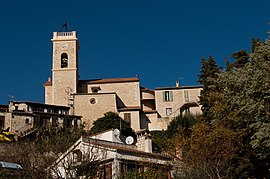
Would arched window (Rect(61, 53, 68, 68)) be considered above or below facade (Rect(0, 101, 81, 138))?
above

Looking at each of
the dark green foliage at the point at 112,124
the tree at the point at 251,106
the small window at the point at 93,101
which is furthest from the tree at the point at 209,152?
the small window at the point at 93,101

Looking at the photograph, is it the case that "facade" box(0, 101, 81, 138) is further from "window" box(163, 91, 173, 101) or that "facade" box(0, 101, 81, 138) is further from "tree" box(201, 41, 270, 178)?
"tree" box(201, 41, 270, 178)

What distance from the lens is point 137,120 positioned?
206 ft

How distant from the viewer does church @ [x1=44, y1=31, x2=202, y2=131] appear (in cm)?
6406

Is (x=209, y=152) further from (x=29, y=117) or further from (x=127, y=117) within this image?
(x=127, y=117)

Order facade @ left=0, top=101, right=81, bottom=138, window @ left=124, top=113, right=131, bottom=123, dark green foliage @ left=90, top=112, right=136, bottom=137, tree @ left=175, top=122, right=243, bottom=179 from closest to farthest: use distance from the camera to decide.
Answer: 1. tree @ left=175, top=122, right=243, bottom=179
2. facade @ left=0, top=101, right=81, bottom=138
3. dark green foliage @ left=90, top=112, right=136, bottom=137
4. window @ left=124, top=113, right=131, bottom=123

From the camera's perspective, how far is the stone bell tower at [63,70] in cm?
6669

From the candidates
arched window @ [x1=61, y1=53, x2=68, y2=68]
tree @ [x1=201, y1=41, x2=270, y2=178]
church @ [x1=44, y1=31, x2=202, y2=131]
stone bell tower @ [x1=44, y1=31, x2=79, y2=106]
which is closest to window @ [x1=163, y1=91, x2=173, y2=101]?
church @ [x1=44, y1=31, x2=202, y2=131]

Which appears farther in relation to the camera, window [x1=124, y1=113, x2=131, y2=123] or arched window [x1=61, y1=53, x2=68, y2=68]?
arched window [x1=61, y1=53, x2=68, y2=68]

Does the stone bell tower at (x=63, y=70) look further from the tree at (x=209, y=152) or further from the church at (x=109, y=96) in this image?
the tree at (x=209, y=152)

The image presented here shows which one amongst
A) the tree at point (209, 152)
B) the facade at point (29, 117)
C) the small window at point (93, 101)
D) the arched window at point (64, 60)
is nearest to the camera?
the tree at point (209, 152)

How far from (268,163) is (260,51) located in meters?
8.23

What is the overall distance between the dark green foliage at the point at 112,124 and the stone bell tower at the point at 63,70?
8.65 metres

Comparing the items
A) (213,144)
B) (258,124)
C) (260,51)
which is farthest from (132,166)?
(260,51)
